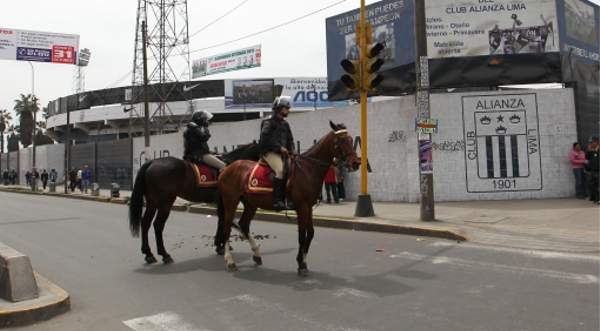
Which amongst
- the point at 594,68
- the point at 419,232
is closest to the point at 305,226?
the point at 419,232

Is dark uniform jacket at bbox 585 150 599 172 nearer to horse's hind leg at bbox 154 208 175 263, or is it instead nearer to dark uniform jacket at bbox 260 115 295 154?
dark uniform jacket at bbox 260 115 295 154

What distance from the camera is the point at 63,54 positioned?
2042 centimetres

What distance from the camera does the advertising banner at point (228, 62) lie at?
45.6 meters

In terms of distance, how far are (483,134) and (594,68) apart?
5.70 meters

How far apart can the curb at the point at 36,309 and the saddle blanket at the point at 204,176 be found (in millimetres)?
3058

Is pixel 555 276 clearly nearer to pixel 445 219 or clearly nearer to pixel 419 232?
pixel 419 232

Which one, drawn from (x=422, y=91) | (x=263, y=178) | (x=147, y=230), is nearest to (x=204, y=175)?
(x=147, y=230)

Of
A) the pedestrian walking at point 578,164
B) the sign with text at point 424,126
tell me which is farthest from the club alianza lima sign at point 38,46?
the pedestrian walking at point 578,164

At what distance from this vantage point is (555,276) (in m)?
5.63

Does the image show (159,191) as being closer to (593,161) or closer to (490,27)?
(593,161)

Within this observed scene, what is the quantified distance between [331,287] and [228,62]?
4466cm

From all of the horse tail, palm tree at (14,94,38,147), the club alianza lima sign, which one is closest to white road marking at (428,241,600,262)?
the horse tail

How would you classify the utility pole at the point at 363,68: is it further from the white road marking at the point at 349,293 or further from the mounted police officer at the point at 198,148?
the white road marking at the point at 349,293

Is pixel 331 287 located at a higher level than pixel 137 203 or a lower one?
lower
